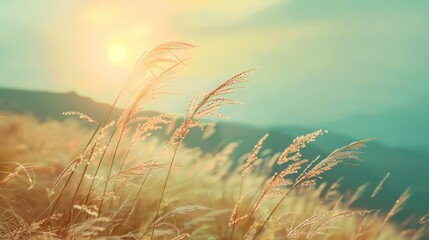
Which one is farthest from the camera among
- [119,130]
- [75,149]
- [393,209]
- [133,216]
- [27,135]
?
[27,135]

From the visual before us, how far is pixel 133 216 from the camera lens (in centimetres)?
470

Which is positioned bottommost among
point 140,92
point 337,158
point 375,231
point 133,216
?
point 375,231

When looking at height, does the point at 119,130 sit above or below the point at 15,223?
above

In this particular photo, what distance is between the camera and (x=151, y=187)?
16.9 feet

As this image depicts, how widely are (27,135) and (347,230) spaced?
3079mm

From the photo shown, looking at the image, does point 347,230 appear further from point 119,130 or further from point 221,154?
point 119,130

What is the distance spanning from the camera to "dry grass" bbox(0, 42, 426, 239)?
123 inches

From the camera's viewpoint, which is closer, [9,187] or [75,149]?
[9,187]

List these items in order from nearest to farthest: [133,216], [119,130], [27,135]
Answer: [119,130] → [133,216] → [27,135]

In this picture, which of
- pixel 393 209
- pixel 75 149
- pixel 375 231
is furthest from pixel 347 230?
pixel 75 149

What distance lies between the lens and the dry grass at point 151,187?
312 centimetres

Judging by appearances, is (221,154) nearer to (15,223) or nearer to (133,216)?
(133,216)

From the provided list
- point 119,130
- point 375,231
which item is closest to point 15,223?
point 119,130

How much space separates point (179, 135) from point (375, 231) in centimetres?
393
